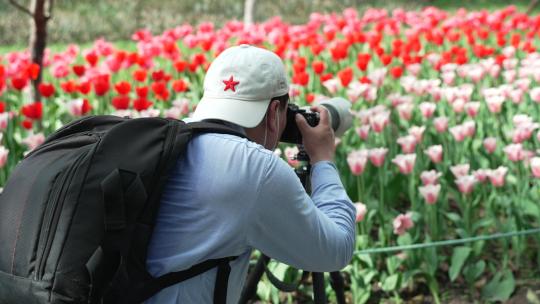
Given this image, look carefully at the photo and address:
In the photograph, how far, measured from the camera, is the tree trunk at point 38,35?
4.94 m

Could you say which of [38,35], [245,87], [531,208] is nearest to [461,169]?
[531,208]

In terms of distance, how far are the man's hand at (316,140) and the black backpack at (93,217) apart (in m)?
0.31

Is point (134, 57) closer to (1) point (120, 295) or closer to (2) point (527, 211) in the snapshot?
(2) point (527, 211)

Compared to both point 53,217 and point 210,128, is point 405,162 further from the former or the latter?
point 53,217

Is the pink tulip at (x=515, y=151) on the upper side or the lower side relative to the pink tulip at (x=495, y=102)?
lower

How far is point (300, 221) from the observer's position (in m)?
1.96

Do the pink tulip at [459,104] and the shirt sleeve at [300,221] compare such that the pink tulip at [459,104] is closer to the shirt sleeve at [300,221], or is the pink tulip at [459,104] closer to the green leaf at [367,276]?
the green leaf at [367,276]

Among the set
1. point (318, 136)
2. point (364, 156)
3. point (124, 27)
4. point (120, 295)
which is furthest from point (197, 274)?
point (124, 27)

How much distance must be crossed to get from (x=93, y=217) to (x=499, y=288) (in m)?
2.42

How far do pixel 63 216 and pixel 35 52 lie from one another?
3.63 metres

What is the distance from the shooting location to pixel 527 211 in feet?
13.2

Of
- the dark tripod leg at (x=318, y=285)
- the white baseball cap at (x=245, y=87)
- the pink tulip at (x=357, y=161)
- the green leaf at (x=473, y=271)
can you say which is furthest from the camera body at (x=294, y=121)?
the green leaf at (x=473, y=271)

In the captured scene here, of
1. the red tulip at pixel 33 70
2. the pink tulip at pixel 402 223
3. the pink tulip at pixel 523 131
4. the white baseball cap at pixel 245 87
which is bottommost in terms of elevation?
the pink tulip at pixel 402 223

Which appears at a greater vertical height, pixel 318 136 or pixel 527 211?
pixel 318 136
